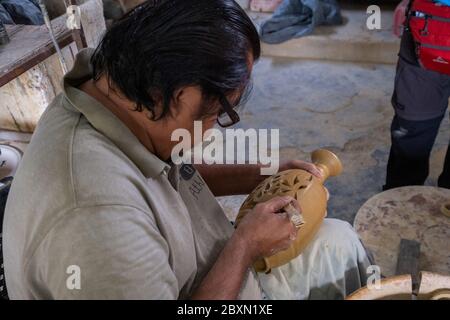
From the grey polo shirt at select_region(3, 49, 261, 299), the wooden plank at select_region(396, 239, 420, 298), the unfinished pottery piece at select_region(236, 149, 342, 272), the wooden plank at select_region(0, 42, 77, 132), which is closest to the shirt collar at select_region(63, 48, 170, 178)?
the grey polo shirt at select_region(3, 49, 261, 299)

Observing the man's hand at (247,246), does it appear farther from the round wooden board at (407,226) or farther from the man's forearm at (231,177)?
the round wooden board at (407,226)

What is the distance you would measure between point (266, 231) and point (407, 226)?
0.78 m

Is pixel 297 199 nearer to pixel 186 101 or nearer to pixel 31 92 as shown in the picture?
pixel 186 101

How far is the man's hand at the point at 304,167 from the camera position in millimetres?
1368

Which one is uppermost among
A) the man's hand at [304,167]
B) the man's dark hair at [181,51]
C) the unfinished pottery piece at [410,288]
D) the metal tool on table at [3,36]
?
the man's dark hair at [181,51]

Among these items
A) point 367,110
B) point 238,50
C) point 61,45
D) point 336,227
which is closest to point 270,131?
point 367,110

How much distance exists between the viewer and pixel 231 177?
1475 mm

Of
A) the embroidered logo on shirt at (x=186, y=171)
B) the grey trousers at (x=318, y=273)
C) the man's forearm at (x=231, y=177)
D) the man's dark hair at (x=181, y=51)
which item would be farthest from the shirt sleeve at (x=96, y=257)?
the man's forearm at (x=231, y=177)

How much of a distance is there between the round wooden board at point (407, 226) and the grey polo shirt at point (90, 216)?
82 centimetres

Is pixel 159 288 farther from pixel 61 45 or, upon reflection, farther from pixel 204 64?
pixel 61 45

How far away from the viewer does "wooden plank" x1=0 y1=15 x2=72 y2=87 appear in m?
1.79

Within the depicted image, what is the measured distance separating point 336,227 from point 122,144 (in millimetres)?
771

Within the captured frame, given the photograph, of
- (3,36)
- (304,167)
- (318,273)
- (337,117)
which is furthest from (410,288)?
(337,117)
